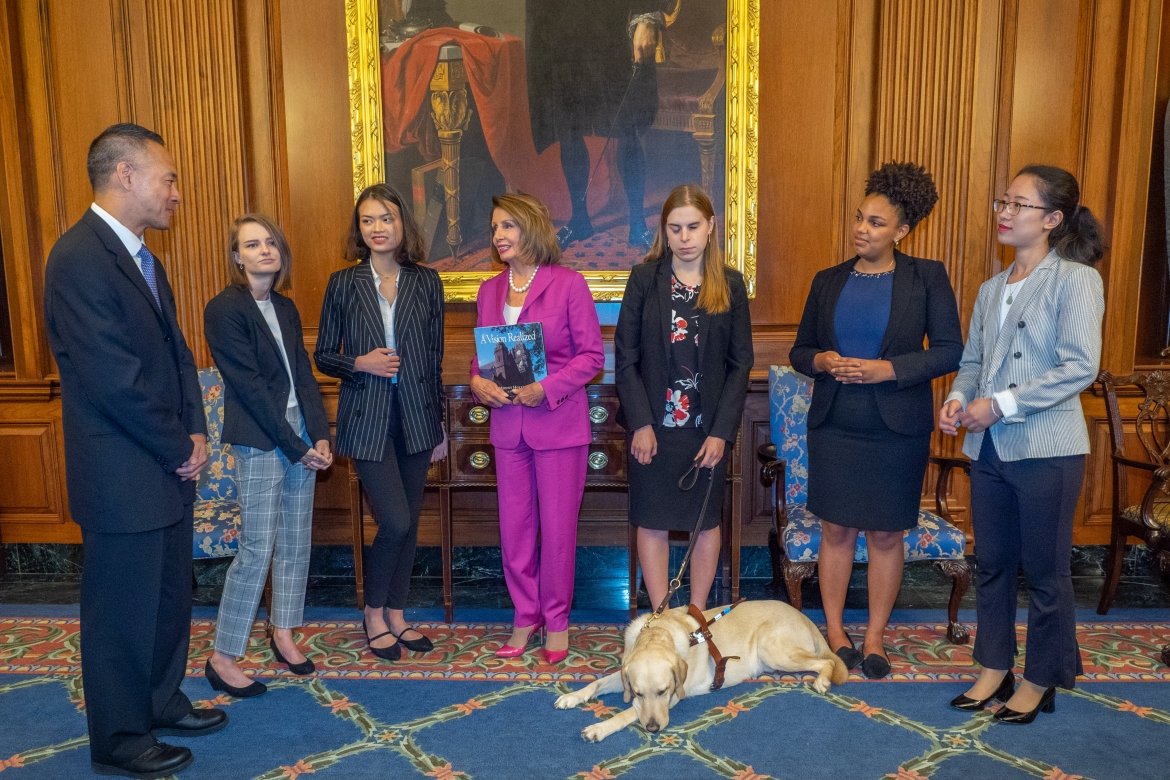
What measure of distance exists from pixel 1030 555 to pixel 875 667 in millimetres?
844

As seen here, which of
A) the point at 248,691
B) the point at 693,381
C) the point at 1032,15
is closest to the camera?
the point at 248,691

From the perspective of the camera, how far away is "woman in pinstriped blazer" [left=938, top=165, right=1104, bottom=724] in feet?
9.39

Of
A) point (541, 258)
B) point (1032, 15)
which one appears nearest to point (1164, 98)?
point (1032, 15)

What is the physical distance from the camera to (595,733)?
2.93 m

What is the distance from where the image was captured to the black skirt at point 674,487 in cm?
356

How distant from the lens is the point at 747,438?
504 centimetres

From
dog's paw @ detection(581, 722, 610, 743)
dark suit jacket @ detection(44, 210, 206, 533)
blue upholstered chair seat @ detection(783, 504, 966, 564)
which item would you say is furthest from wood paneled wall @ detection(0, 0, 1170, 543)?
dog's paw @ detection(581, 722, 610, 743)

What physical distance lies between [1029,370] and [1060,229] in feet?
1.72

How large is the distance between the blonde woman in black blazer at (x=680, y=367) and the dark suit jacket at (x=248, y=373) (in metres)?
1.39

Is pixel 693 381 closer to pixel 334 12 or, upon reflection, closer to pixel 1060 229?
pixel 1060 229

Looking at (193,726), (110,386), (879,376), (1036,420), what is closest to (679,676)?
(879,376)

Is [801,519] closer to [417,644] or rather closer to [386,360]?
[417,644]

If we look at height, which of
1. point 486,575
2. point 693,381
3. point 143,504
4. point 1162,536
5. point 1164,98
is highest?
point 1164,98

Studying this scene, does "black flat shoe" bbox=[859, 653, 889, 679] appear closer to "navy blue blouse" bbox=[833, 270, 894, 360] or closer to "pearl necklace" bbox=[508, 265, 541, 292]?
"navy blue blouse" bbox=[833, 270, 894, 360]
